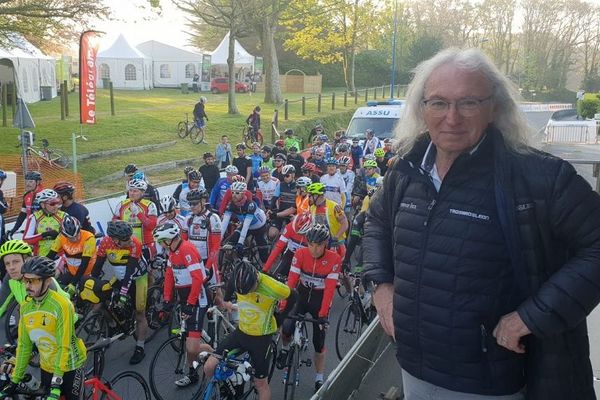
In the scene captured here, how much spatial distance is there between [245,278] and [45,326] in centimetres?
181

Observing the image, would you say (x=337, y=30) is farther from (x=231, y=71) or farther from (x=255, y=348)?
(x=255, y=348)

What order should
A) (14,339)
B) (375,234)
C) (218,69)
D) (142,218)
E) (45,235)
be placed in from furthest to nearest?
(218,69) < (142,218) < (45,235) < (14,339) < (375,234)

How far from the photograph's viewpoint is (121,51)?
147 feet

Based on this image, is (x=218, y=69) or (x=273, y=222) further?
(x=218, y=69)

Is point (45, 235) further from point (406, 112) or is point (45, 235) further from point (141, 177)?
point (406, 112)

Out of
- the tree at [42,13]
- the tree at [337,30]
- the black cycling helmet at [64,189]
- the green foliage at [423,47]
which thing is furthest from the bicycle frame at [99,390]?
the green foliage at [423,47]

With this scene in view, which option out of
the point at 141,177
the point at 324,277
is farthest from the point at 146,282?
the point at 141,177

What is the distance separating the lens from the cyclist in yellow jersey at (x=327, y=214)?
8.95m

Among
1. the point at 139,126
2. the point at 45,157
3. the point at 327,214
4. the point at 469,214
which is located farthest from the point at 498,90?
the point at 139,126

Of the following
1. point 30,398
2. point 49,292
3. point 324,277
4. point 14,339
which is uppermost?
point 49,292

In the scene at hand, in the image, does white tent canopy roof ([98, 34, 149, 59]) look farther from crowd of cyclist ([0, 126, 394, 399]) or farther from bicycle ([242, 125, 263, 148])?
crowd of cyclist ([0, 126, 394, 399])

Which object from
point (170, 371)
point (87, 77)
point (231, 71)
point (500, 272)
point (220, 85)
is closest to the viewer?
point (500, 272)

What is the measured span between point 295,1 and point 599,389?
Answer: 33681 mm

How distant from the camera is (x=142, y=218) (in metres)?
9.10
